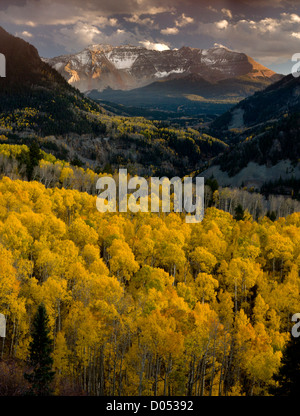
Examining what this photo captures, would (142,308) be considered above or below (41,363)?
above

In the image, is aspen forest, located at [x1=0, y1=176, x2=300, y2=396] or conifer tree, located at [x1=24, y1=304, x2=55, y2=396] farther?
aspen forest, located at [x1=0, y1=176, x2=300, y2=396]

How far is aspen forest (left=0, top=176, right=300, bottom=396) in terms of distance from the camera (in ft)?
157

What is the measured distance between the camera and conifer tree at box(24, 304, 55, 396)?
35.5 meters

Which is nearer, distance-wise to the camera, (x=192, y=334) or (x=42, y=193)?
(x=192, y=334)

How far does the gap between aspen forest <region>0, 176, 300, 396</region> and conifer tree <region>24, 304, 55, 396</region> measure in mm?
1554

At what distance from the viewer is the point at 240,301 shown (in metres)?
79.4

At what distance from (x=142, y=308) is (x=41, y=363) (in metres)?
17.8

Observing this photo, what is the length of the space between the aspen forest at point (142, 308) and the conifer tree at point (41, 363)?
155 centimetres

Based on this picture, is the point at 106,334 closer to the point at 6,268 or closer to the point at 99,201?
the point at 6,268

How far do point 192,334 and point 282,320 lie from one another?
34.0 metres

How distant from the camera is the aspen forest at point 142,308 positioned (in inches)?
1879

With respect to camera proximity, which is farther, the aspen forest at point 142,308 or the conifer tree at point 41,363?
the aspen forest at point 142,308

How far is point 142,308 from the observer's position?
2048 inches
